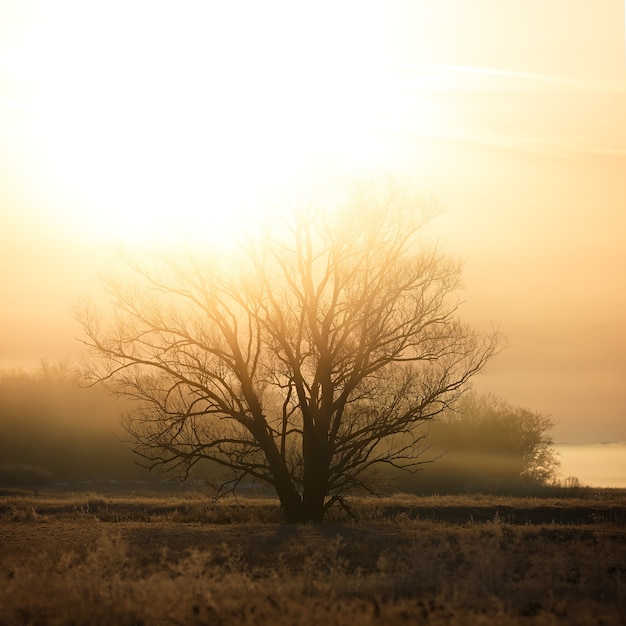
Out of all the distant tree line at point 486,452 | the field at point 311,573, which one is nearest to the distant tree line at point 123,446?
the distant tree line at point 486,452

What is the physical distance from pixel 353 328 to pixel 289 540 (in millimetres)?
6451

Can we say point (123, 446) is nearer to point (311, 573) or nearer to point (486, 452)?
point (486, 452)

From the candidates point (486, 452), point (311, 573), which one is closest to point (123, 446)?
point (486, 452)

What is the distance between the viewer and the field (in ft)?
38.1

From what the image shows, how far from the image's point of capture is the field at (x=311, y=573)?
11.6m

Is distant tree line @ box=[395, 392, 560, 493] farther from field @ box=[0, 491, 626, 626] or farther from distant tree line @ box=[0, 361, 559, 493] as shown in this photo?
field @ box=[0, 491, 626, 626]

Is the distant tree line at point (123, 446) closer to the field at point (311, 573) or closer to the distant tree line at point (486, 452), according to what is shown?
the distant tree line at point (486, 452)

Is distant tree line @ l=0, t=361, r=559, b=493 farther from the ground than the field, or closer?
farther from the ground

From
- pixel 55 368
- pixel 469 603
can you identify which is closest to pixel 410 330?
Result: pixel 469 603

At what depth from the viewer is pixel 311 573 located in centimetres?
1523

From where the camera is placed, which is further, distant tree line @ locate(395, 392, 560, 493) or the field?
distant tree line @ locate(395, 392, 560, 493)

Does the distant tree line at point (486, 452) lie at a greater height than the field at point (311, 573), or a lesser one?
greater

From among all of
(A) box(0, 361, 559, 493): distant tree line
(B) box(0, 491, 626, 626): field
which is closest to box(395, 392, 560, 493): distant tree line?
(A) box(0, 361, 559, 493): distant tree line

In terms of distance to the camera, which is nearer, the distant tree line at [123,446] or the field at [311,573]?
the field at [311,573]
